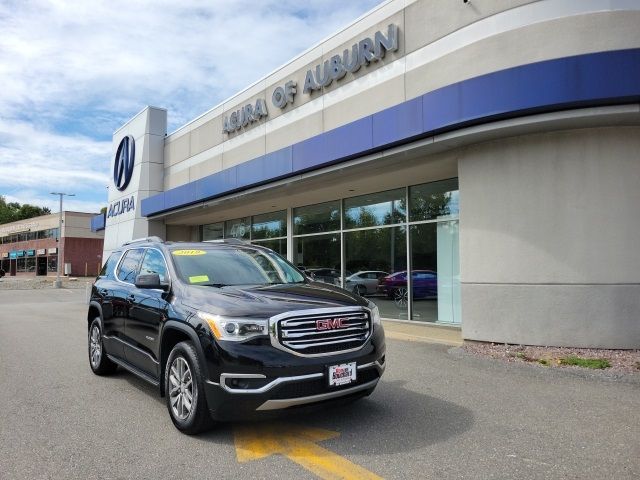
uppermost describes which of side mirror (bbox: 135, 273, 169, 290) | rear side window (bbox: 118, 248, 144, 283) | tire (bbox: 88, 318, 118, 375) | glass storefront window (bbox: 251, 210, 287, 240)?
glass storefront window (bbox: 251, 210, 287, 240)

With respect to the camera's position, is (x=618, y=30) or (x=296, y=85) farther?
(x=296, y=85)

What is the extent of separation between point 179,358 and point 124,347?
160 centimetres

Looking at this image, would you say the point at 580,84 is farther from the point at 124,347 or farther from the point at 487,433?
the point at 124,347

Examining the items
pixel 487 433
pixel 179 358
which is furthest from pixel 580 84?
pixel 179 358

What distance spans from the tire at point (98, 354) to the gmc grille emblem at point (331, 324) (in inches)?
147

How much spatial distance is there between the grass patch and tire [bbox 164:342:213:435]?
5480 millimetres

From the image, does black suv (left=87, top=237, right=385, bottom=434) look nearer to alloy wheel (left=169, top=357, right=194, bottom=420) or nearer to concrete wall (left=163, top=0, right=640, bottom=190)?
alloy wheel (left=169, top=357, right=194, bottom=420)

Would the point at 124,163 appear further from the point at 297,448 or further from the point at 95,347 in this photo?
the point at 297,448

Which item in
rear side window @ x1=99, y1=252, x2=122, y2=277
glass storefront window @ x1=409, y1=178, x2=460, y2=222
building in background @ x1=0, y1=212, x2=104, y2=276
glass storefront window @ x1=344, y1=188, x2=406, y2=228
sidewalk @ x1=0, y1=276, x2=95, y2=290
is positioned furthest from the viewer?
building in background @ x1=0, y1=212, x2=104, y2=276

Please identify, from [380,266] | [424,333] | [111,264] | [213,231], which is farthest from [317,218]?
[111,264]

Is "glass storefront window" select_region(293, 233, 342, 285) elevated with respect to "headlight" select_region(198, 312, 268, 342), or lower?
elevated

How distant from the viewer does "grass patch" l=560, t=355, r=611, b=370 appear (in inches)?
280

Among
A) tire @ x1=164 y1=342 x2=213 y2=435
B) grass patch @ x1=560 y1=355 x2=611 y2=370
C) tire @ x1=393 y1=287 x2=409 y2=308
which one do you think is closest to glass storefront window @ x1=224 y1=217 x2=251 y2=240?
tire @ x1=393 y1=287 x2=409 y2=308

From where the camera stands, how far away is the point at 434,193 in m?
11.8
